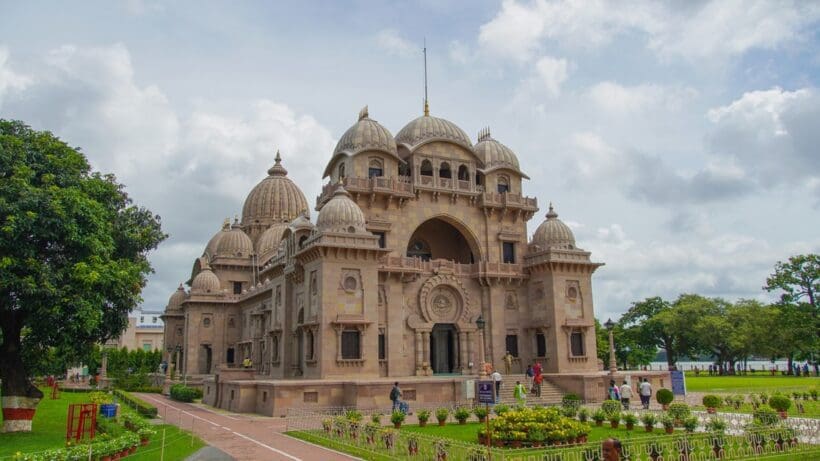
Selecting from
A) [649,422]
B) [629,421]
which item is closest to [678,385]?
[629,421]

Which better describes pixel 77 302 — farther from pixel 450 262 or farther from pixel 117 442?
pixel 450 262

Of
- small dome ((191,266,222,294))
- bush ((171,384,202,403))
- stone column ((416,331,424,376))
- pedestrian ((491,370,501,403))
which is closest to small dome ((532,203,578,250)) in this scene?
stone column ((416,331,424,376))

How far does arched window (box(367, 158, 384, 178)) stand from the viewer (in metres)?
41.6

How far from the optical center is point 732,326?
71.4 metres

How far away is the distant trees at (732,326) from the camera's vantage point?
56062mm

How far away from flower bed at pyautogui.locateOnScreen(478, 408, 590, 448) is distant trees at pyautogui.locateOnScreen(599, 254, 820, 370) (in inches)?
1822

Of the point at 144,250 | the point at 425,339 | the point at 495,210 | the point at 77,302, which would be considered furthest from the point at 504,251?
the point at 77,302

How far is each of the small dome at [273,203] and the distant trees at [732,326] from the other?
123 ft

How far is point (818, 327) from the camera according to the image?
2151 inches

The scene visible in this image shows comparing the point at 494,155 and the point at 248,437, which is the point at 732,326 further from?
the point at 248,437

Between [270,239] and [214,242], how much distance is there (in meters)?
7.01

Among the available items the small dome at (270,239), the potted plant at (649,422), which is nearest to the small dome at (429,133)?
the small dome at (270,239)

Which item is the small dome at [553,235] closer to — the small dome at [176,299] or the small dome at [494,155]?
the small dome at [494,155]

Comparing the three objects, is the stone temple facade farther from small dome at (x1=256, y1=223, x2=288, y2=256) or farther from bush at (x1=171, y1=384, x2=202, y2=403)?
small dome at (x1=256, y1=223, x2=288, y2=256)
